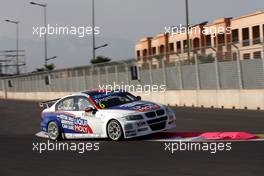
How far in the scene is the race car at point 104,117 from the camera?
14820 millimetres

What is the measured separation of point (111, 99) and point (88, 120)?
86cm

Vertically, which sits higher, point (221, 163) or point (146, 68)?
point (146, 68)

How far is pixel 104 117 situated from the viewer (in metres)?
15.3

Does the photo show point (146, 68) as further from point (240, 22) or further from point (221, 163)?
point (240, 22)

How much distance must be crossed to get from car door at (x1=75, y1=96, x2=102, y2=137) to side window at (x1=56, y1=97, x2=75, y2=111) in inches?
8.5

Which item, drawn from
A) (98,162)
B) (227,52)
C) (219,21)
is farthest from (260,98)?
(219,21)

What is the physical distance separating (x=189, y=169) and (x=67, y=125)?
726 cm

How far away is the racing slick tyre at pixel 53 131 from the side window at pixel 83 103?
1.04 meters

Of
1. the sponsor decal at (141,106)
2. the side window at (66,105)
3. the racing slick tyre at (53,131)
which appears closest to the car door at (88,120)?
the side window at (66,105)

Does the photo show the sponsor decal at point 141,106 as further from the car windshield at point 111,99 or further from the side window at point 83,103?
the side window at point 83,103

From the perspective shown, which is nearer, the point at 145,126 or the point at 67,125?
the point at 145,126

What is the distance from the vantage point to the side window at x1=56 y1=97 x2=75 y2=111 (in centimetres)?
1650

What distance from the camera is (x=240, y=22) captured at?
76.5 meters

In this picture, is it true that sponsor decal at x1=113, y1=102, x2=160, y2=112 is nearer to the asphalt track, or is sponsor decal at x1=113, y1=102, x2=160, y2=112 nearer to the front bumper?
the front bumper
